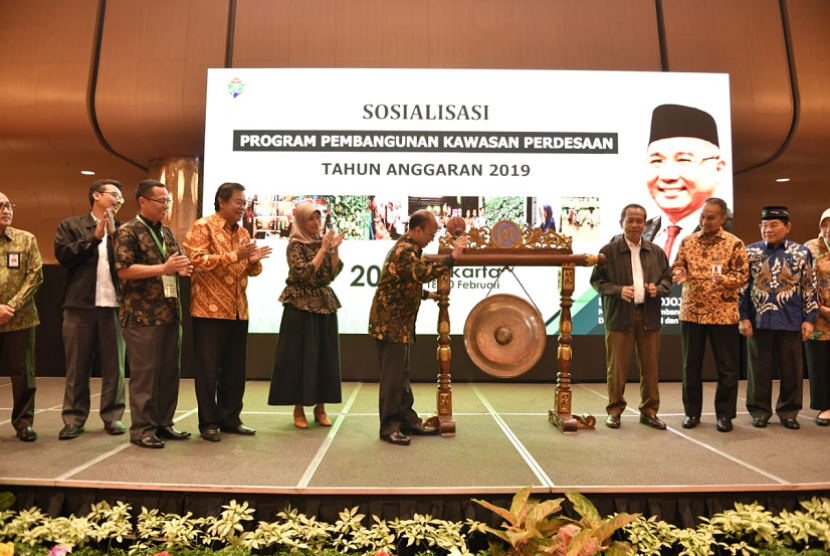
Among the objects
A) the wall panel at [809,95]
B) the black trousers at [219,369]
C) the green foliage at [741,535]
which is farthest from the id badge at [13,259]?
the wall panel at [809,95]

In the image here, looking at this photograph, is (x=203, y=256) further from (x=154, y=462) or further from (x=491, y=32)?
(x=491, y=32)

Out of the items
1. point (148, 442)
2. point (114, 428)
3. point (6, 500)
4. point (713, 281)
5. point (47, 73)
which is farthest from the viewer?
point (47, 73)

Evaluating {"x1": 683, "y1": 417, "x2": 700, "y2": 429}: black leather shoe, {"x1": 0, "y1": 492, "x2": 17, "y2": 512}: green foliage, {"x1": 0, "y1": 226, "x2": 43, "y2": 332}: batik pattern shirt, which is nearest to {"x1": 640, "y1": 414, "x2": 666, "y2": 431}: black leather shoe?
{"x1": 683, "y1": 417, "x2": 700, "y2": 429}: black leather shoe

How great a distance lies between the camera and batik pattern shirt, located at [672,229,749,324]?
3670 mm

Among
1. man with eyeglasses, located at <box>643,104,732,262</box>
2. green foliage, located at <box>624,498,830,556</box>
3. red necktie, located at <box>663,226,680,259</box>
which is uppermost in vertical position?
man with eyeglasses, located at <box>643,104,732,262</box>

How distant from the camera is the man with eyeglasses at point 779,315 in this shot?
3799 millimetres

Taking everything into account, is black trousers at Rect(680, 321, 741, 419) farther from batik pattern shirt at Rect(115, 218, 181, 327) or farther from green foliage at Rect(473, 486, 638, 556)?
batik pattern shirt at Rect(115, 218, 181, 327)

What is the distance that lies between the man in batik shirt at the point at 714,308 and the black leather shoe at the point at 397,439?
1921 millimetres

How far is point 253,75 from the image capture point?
17.8 ft

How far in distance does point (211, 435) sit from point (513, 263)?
209 centimetres

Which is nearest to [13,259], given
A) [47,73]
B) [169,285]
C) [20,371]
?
[20,371]

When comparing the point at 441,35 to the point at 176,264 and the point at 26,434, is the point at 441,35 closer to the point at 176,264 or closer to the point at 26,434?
the point at 176,264

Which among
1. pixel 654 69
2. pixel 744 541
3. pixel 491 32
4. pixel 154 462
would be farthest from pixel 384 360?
pixel 654 69

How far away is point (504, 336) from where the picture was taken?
3.52 meters
